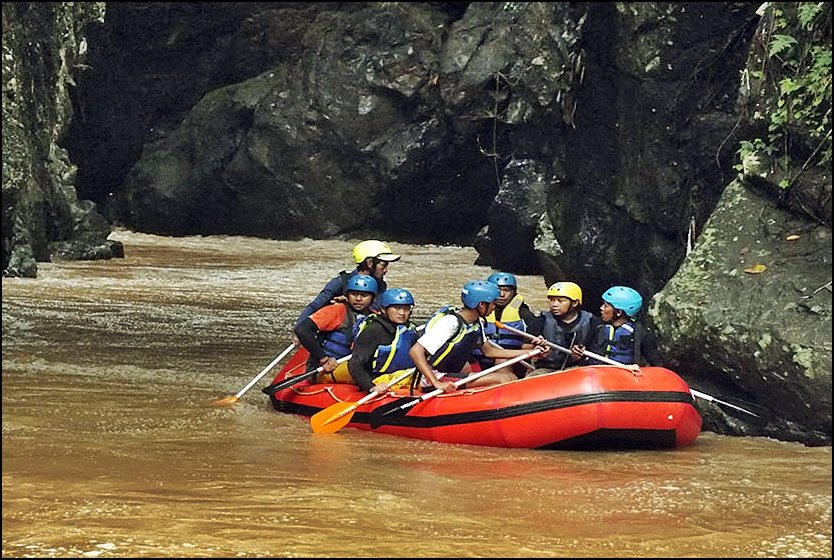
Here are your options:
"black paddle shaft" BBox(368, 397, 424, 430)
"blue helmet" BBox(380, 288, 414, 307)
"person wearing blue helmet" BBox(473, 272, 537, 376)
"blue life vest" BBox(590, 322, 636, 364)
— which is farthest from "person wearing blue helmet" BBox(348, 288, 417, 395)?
"blue life vest" BBox(590, 322, 636, 364)

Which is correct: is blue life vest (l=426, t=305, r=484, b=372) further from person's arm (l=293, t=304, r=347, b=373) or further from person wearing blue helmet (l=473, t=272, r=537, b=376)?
person's arm (l=293, t=304, r=347, b=373)

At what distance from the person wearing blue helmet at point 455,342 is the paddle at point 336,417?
0.92 ft

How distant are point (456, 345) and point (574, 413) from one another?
3.22ft

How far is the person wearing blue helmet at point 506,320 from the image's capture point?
808 cm

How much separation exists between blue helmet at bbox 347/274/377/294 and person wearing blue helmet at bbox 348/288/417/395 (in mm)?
313

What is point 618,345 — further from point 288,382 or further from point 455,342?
point 288,382

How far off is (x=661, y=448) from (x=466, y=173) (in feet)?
52.8

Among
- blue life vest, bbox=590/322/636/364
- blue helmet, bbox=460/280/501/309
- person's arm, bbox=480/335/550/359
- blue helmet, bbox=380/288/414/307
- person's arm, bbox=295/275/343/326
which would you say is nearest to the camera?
blue helmet, bbox=460/280/501/309

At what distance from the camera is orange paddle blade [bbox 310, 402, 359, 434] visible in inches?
290

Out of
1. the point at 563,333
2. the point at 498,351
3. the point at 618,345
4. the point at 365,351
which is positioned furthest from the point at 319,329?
the point at 618,345

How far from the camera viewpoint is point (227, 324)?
12070 mm

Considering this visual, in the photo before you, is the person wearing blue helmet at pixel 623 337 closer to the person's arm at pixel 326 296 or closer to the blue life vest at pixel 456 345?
the blue life vest at pixel 456 345

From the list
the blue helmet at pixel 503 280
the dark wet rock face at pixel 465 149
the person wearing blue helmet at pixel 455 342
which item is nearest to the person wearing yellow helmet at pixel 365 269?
the blue helmet at pixel 503 280

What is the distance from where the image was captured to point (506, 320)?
839cm
